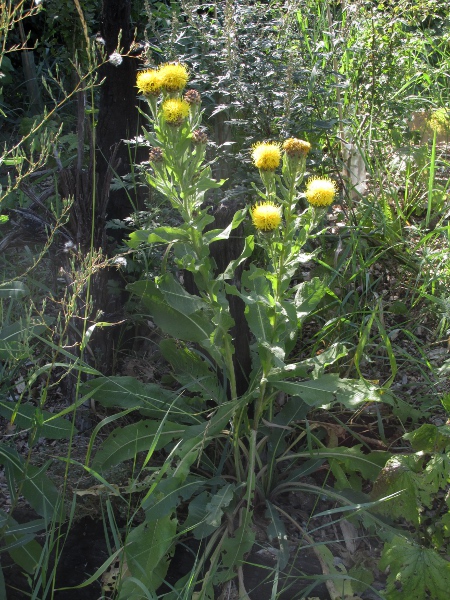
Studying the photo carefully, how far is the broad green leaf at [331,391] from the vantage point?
7.05ft

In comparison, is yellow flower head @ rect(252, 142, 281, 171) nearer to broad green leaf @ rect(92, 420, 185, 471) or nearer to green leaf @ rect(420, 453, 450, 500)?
broad green leaf @ rect(92, 420, 185, 471)

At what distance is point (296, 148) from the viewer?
6.58 feet

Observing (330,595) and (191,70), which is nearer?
(330,595)

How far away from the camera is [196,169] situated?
2.00m

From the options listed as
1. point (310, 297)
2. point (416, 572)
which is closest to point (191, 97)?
point (310, 297)

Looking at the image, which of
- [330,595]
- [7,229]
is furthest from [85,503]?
[7,229]

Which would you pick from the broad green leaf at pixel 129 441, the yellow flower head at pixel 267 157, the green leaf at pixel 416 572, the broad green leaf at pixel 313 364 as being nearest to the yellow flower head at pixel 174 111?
the yellow flower head at pixel 267 157

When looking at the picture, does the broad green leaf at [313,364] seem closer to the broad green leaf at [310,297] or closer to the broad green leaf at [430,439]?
the broad green leaf at [310,297]

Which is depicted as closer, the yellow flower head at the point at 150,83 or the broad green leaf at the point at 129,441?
the yellow flower head at the point at 150,83

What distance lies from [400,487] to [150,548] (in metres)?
0.76

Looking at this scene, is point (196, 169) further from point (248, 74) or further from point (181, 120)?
point (248, 74)

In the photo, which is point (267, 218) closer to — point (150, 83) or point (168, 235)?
point (168, 235)

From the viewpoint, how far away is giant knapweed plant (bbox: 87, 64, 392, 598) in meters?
1.99

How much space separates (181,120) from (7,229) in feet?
5.25
